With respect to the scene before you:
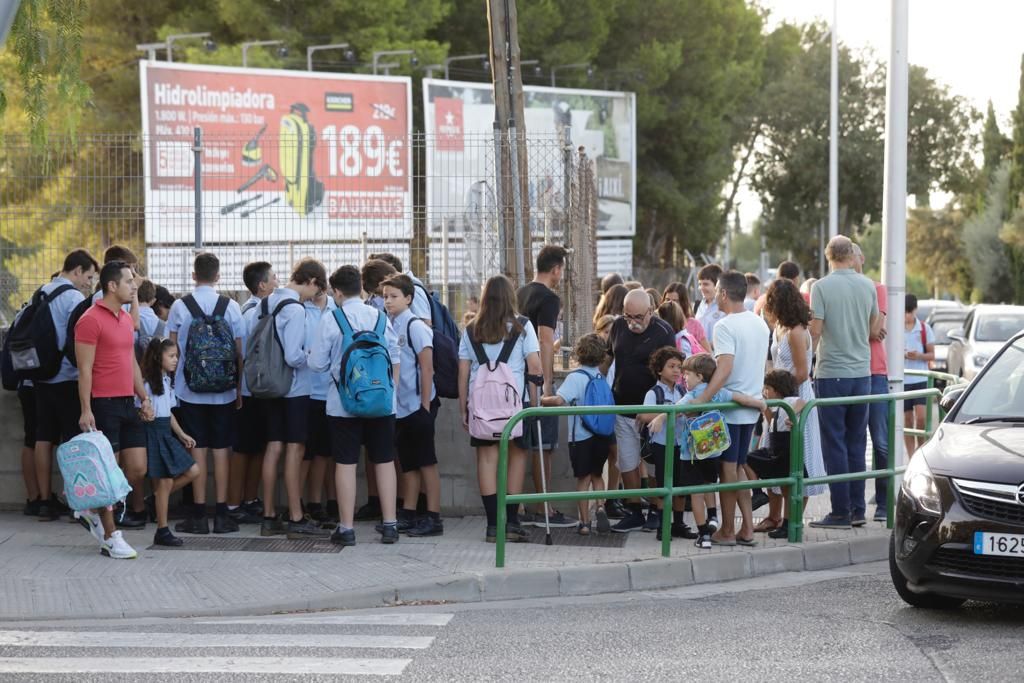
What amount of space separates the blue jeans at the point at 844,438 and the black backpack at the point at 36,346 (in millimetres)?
5122

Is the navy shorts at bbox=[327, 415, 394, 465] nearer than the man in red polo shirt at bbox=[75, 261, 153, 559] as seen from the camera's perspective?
No

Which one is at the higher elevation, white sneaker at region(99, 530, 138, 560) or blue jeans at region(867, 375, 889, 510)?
blue jeans at region(867, 375, 889, 510)

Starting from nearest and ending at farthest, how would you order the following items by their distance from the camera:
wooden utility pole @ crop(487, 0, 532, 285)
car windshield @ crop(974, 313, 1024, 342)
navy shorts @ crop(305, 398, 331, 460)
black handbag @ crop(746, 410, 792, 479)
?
1. black handbag @ crop(746, 410, 792, 479)
2. navy shorts @ crop(305, 398, 331, 460)
3. wooden utility pole @ crop(487, 0, 532, 285)
4. car windshield @ crop(974, 313, 1024, 342)

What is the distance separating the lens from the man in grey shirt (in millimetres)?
10047

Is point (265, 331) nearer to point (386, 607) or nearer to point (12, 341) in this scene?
point (12, 341)

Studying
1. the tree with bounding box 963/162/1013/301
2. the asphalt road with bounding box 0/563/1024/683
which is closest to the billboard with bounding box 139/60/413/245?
the asphalt road with bounding box 0/563/1024/683

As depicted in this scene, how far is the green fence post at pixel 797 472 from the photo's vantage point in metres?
9.20

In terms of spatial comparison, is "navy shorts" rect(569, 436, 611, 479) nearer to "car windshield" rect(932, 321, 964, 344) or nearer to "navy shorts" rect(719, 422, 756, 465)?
"navy shorts" rect(719, 422, 756, 465)

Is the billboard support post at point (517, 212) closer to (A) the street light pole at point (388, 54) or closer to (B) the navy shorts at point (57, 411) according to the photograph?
(B) the navy shorts at point (57, 411)

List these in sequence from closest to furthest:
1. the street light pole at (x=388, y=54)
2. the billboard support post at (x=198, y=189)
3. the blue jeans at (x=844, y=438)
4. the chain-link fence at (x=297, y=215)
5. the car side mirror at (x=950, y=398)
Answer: the car side mirror at (x=950, y=398), the blue jeans at (x=844, y=438), the chain-link fence at (x=297, y=215), the billboard support post at (x=198, y=189), the street light pole at (x=388, y=54)

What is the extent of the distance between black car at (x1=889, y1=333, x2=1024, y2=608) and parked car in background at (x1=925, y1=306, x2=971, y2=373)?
22.4m

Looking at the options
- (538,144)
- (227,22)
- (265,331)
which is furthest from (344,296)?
(227,22)

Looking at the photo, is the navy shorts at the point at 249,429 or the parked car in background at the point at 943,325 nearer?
the navy shorts at the point at 249,429

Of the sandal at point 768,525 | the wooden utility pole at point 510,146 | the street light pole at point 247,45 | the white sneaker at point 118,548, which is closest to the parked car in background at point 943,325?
the street light pole at point 247,45
